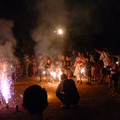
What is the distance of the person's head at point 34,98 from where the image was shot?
2264 mm

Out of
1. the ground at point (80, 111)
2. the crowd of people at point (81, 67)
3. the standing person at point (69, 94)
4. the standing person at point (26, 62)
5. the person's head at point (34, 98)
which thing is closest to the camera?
the person's head at point (34, 98)

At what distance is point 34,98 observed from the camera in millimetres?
2256

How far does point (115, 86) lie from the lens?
6070mm

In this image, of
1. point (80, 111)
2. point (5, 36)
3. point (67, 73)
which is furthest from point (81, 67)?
point (5, 36)

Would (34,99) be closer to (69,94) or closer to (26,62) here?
(69,94)

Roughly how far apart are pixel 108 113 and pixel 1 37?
271 inches

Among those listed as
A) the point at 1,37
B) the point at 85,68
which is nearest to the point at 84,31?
the point at 85,68

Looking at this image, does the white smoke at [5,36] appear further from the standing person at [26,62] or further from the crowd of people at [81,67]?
the standing person at [26,62]

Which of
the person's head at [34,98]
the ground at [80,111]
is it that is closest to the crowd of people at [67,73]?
the person's head at [34,98]

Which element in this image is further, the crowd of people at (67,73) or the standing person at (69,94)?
the standing person at (69,94)

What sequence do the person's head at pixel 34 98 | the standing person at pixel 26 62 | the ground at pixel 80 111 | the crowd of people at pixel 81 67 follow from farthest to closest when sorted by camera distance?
the standing person at pixel 26 62
the crowd of people at pixel 81 67
the ground at pixel 80 111
the person's head at pixel 34 98

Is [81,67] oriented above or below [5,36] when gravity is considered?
below

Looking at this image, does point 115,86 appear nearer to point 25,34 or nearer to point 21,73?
point 21,73

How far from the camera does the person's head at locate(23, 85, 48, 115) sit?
226cm
